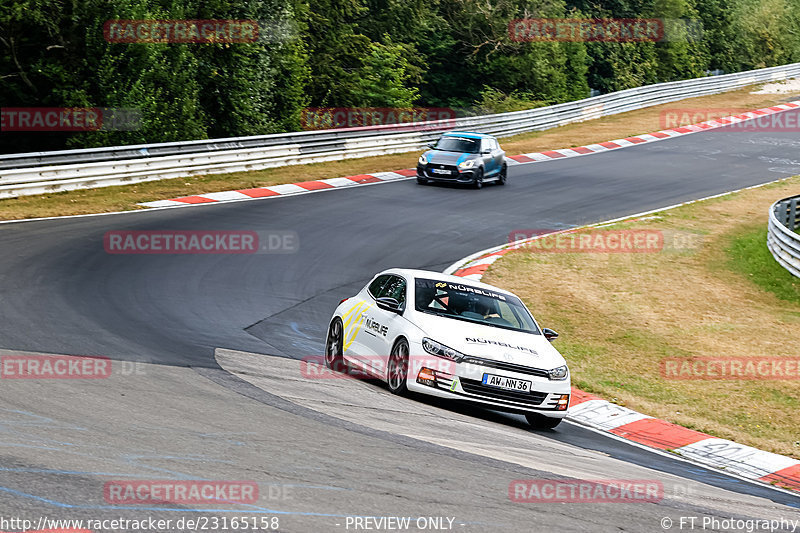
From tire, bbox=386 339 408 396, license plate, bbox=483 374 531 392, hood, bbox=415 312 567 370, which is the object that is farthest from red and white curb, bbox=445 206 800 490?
tire, bbox=386 339 408 396

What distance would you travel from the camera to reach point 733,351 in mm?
15828

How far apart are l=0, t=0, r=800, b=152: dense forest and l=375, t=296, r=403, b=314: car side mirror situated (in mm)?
18496

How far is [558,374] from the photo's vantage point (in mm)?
10797

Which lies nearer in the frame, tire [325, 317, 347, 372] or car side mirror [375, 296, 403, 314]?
car side mirror [375, 296, 403, 314]

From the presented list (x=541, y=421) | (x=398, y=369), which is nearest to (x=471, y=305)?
(x=398, y=369)

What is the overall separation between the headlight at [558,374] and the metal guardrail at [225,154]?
15.3m

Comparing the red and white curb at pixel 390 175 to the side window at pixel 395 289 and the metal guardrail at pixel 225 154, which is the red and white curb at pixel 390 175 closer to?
the metal guardrail at pixel 225 154

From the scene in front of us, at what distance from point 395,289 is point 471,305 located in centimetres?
98

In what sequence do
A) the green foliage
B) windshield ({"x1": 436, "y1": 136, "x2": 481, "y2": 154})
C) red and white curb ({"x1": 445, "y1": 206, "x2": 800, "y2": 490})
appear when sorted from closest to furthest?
red and white curb ({"x1": 445, "y1": 206, "x2": 800, "y2": 490})
windshield ({"x1": 436, "y1": 136, "x2": 481, "y2": 154})
the green foliage

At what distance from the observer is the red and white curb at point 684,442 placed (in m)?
10.6

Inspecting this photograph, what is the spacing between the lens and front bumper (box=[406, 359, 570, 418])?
10461 millimetres

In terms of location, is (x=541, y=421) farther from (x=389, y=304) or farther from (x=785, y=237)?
(x=785, y=237)

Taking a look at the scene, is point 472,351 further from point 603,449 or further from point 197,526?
point 197,526

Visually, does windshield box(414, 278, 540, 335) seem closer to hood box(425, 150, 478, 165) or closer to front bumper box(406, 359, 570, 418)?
front bumper box(406, 359, 570, 418)
